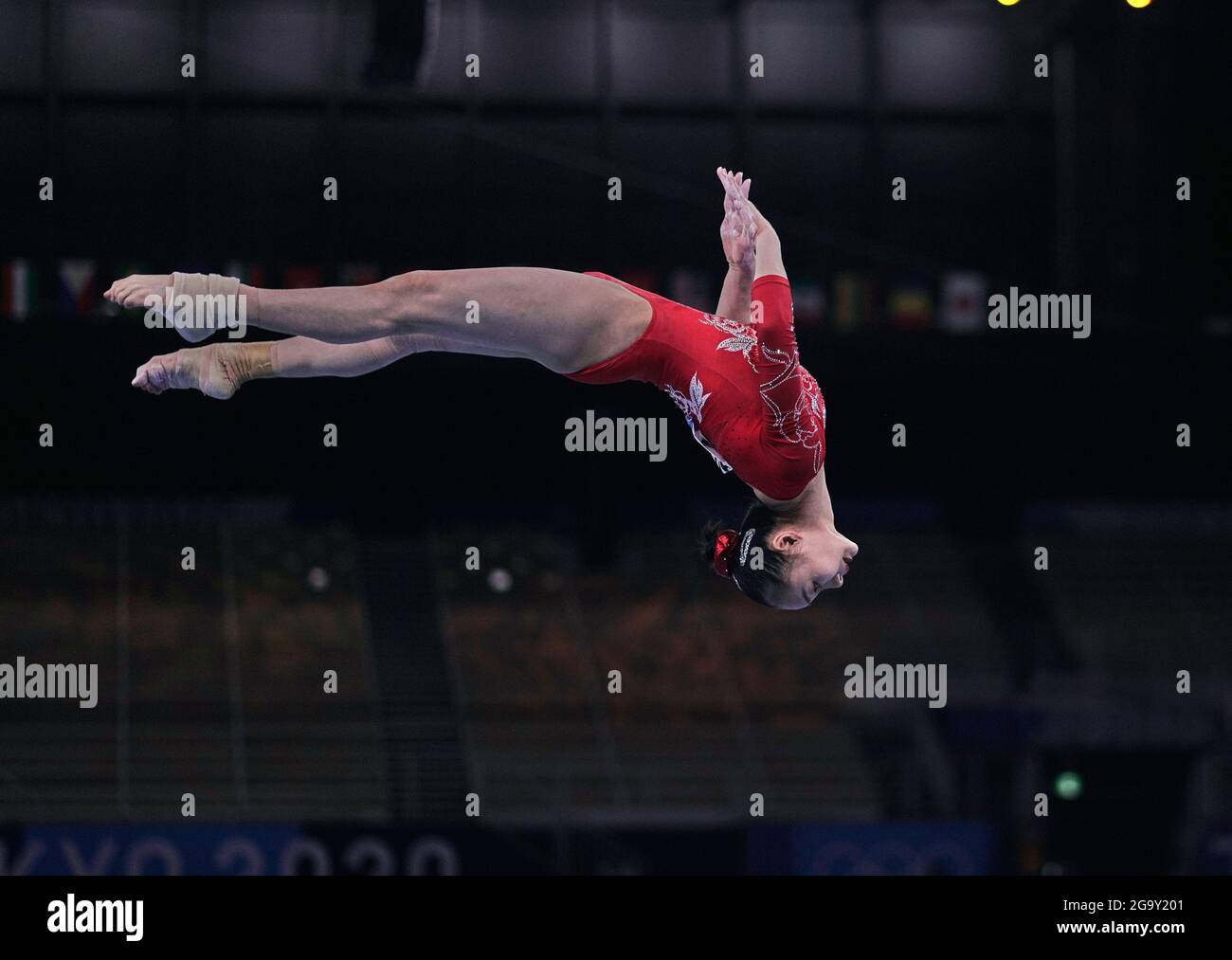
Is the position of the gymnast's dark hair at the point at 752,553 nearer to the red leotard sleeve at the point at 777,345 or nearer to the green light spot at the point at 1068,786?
the red leotard sleeve at the point at 777,345

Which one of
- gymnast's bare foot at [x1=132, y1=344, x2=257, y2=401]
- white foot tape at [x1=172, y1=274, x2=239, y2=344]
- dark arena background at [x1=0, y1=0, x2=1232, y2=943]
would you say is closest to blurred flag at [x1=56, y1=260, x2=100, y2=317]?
dark arena background at [x1=0, y1=0, x2=1232, y2=943]

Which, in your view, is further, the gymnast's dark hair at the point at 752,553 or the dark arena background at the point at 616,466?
the dark arena background at the point at 616,466

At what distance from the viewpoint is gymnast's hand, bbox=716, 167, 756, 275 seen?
578cm

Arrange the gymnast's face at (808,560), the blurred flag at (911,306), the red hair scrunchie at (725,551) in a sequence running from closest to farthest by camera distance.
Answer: the gymnast's face at (808,560), the red hair scrunchie at (725,551), the blurred flag at (911,306)

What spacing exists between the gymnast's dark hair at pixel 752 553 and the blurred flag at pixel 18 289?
24.3ft

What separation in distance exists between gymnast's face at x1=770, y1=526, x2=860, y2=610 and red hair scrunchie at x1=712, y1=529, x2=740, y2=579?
0.23 m

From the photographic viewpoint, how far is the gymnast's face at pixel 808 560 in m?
5.88

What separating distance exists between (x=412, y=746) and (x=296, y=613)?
5.12 ft

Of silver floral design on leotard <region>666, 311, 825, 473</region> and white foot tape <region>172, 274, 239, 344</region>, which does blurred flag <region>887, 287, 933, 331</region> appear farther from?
white foot tape <region>172, 274, 239, 344</region>

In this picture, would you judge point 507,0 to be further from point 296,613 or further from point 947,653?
point 947,653

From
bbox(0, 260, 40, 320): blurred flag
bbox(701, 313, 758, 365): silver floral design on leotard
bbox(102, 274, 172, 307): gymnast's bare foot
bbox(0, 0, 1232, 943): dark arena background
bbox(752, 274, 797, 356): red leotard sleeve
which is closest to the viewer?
bbox(102, 274, 172, 307): gymnast's bare foot

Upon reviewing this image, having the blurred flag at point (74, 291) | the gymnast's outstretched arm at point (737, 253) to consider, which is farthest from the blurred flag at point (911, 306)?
the gymnast's outstretched arm at point (737, 253)

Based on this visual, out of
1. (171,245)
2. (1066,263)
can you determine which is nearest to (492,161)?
(171,245)

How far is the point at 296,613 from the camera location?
13625 mm
